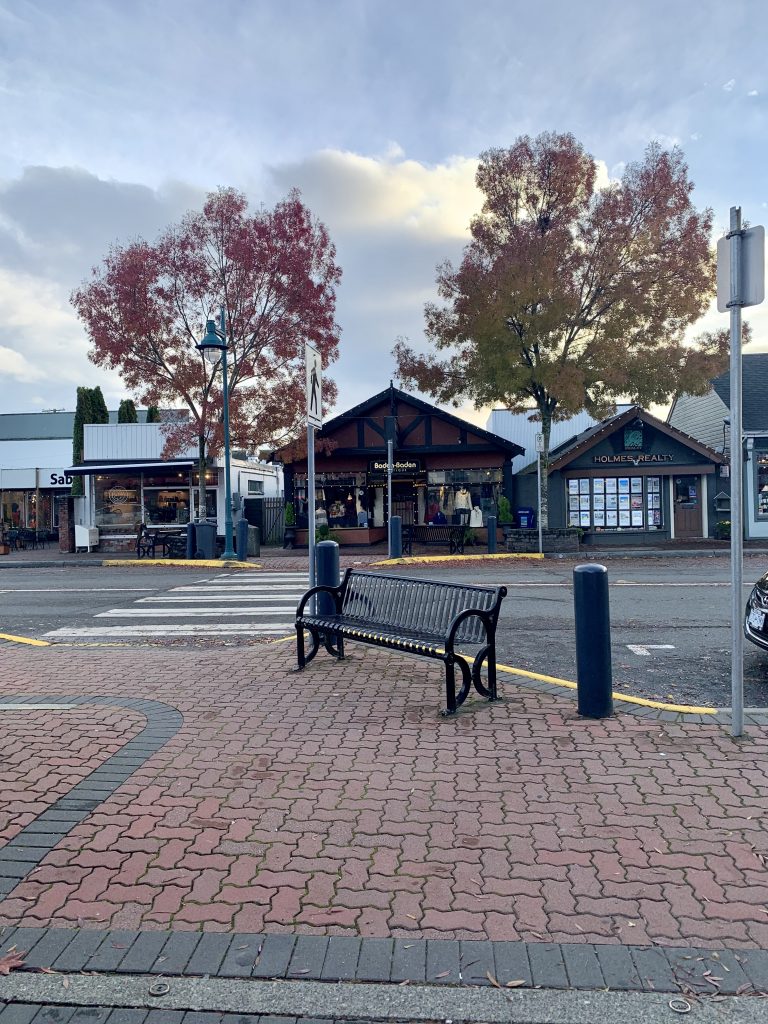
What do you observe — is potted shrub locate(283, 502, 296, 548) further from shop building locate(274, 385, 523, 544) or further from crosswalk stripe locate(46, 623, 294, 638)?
crosswalk stripe locate(46, 623, 294, 638)

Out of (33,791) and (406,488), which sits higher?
(406,488)

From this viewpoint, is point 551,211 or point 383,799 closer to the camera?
point 383,799

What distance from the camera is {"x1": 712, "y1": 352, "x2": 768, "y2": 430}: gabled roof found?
83.6ft

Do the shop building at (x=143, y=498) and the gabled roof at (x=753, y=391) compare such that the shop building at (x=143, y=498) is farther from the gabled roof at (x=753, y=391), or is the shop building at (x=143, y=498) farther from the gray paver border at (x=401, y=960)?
the gray paver border at (x=401, y=960)

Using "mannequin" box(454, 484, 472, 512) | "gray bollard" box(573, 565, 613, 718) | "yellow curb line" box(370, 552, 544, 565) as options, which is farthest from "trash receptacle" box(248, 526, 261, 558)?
"gray bollard" box(573, 565, 613, 718)

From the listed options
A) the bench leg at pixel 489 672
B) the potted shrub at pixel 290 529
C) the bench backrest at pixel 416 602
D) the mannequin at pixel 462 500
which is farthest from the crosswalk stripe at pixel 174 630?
the mannequin at pixel 462 500

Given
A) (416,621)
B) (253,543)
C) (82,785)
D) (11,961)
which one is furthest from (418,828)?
(253,543)

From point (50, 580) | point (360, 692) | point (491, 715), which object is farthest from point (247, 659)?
point (50, 580)

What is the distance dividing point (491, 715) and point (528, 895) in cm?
247

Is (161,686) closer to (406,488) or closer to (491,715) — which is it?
(491,715)

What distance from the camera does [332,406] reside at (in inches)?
1021

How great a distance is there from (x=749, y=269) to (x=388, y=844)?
411 centimetres

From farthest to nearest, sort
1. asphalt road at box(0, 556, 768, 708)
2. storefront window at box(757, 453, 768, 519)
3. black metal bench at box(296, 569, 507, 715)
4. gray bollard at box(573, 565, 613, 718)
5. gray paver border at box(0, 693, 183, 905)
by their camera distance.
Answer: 1. storefront window at box(757, 453, 768, 519)
2. asphalt road at box(0, 556, 768, 708)
3. black metal bench at box(296, 569, 507, 715)
4. gray bollard at box(573, 565, 613, 718)
5. gray paver border at box(0, 693, 183, 905)

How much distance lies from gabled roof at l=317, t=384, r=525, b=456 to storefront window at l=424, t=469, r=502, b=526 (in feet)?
3.56
